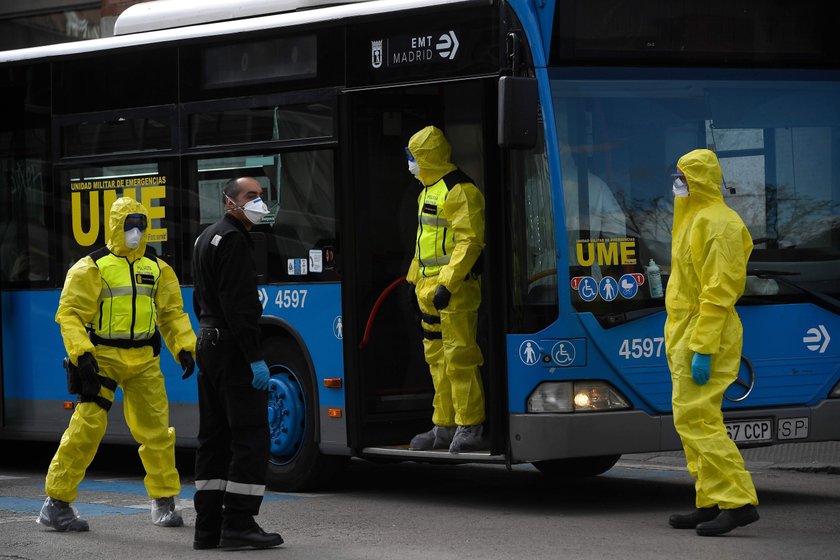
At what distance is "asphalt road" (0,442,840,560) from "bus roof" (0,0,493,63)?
292 cm

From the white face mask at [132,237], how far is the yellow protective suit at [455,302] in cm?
171

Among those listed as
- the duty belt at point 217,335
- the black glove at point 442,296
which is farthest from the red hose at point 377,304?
the duty belt at point 217,335

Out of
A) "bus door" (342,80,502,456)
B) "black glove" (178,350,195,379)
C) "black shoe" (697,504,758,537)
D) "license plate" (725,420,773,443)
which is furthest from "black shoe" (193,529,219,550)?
"license plate" (725,420,773,443)

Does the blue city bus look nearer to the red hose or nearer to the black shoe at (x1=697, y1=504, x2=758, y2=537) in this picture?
the red hose

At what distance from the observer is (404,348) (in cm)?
1048

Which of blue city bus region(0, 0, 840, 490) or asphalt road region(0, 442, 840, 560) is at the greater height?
blue city bus region(0, 0, 840, 490)

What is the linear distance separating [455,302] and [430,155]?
884mm

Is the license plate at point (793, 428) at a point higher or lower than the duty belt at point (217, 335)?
lower

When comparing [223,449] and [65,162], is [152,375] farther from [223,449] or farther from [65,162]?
[65,162]

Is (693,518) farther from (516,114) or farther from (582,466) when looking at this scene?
(582,466)

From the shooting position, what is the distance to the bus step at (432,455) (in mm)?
9359

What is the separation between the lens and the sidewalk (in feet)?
38.8

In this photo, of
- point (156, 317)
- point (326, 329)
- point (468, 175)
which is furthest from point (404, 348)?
point (156, 317)

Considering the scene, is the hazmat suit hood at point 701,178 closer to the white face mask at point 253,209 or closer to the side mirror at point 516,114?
the side mirror at point 516,114
